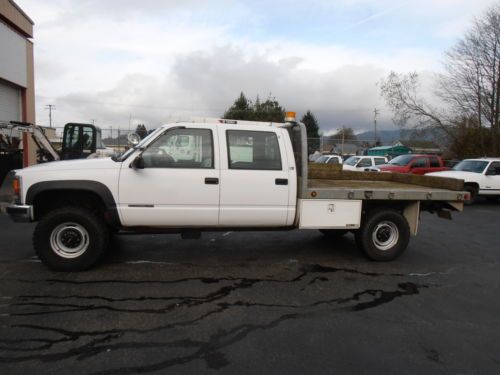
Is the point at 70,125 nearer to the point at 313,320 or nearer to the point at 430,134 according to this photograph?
the point at 313,320

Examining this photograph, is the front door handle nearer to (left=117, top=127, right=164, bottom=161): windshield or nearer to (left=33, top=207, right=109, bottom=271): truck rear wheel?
(left=117, top=127, right=164, bottom=161): windshield

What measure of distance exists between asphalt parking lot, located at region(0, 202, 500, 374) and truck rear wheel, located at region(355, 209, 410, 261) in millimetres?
212

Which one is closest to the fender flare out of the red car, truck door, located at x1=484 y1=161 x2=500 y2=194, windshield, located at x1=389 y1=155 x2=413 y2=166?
truck door, located at x1=484 y1=161 x2=500 y2=194

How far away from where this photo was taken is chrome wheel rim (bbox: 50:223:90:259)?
212 inches

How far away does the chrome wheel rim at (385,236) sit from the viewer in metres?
6.27

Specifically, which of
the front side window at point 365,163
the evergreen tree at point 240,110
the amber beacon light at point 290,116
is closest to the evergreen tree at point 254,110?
the evergreen tree at point 240,110

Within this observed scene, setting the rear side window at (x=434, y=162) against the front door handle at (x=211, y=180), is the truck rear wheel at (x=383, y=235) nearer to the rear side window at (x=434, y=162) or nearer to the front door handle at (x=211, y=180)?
the front door handle at (x=211, y=180)

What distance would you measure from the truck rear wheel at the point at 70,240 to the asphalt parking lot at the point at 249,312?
19cm

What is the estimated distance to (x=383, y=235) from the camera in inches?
250

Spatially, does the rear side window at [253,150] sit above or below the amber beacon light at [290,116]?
below

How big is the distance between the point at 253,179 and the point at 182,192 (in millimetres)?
955

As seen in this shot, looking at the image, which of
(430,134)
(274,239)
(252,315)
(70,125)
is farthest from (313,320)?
(430,134)

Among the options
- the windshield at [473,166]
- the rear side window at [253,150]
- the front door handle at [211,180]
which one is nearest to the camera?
the front door handle at [211,180]

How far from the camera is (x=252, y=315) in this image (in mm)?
Answer: 4203
